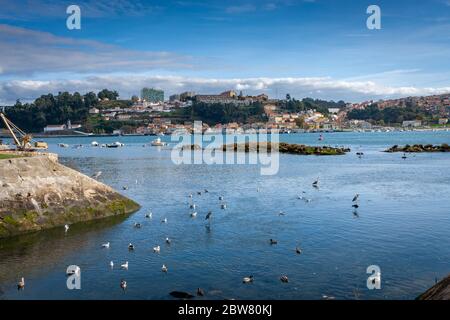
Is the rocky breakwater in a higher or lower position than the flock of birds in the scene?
higher

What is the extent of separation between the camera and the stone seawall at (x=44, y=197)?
78.6ft

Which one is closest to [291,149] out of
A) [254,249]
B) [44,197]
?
[44,197]

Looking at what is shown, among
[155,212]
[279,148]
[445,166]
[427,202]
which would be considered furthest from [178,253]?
[279,148]

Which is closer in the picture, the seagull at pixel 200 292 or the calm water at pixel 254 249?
the seagull at pixel 200 292

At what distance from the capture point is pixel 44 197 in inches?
1004

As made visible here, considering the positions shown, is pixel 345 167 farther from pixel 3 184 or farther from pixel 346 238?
pixel 3 184

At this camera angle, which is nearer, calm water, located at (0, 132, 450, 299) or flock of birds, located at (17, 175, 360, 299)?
flock of birds, located at (17, 175, 360, 299)

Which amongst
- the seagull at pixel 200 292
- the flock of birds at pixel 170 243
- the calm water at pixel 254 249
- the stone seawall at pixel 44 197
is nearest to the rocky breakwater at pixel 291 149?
the calm water at pixel 254 249

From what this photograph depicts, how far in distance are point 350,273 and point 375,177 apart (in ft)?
109

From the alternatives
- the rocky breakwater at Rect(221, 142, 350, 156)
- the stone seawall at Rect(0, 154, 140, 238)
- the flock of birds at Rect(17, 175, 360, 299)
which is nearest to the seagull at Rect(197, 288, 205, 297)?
the flock of birds at Rect(17, 175, 360, 299)

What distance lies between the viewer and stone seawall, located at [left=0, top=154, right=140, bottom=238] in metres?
24.0

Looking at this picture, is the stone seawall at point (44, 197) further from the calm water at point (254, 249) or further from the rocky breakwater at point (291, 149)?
the rocky breakwater at point (291, 149)

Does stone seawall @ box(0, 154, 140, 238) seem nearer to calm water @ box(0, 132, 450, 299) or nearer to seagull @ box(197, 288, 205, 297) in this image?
calm water @ box(0, 132, 450, 299)

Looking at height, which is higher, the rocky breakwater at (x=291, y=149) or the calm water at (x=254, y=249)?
the rocky breakwater at (x=291, y=149)
